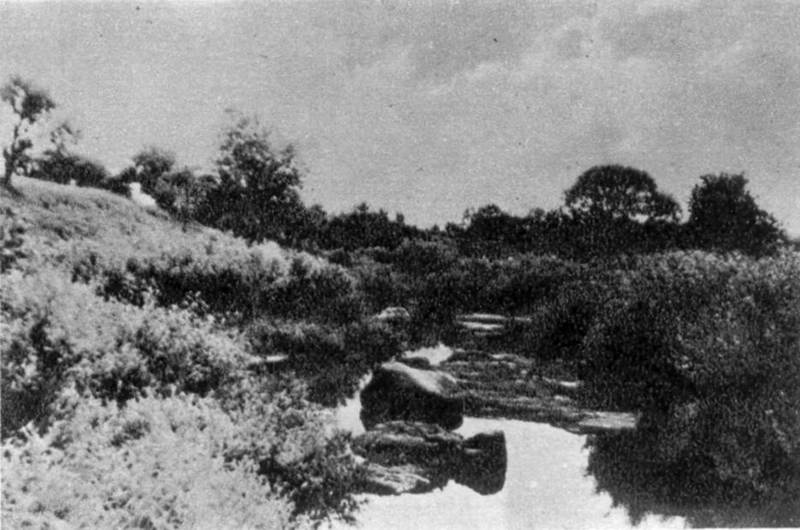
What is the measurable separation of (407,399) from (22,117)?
5.95 metres

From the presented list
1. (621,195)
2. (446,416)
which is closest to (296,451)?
(446,416)

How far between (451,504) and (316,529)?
1932mm

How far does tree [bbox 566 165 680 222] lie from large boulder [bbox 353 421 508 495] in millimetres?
3782

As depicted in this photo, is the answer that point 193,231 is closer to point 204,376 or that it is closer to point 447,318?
point 204,376

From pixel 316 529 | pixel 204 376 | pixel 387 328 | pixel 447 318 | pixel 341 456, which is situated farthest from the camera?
pixel 447 318

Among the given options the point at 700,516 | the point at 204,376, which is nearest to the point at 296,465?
the point at 204,376

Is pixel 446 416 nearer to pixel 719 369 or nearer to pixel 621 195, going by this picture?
pixel 719 369

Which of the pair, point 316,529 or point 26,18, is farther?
point 26,18

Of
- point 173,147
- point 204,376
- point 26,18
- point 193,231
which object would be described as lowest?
point 204,376

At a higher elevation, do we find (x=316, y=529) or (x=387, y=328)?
(x=387, y=328)

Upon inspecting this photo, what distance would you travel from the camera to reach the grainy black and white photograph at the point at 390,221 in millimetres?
7223

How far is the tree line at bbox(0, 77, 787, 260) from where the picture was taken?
8539 millimetres

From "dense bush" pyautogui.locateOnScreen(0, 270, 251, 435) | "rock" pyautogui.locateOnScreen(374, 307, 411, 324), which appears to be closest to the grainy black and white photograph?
"dense bush" pyautogui.locateOnScreen(0, 270, 251, 435)

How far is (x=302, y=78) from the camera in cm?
825
